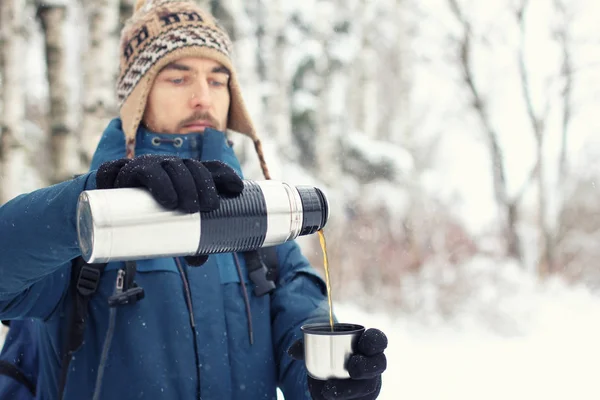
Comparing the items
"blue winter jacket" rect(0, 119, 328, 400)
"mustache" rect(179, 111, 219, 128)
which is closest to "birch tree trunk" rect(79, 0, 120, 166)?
"mustache" rect(179, 111, 219, 128)

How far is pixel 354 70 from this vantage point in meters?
15.7

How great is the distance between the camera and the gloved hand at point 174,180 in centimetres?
139

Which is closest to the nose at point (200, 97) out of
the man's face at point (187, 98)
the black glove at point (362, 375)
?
the man's face at point (187, 98)

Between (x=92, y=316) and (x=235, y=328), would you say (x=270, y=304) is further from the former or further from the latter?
(x=92, y=316)

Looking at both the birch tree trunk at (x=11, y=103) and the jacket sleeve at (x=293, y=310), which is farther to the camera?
the birch tree trunk at (x=11, y=103)

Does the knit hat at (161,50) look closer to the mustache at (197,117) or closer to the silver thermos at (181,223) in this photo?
the mustache at (197,117)

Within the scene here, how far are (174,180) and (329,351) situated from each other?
698 mm

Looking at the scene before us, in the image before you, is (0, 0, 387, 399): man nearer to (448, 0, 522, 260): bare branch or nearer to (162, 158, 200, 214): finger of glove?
(162, 158, 200, 214): finger of glove

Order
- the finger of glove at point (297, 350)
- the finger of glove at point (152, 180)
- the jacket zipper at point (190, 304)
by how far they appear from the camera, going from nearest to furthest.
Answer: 1. the finger of glove at point (152, 180)
2. the finger of glove at point (297, 350)
3. the jacket zipper at point (190, 304)

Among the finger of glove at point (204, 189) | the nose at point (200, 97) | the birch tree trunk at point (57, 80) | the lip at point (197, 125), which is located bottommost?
the finger of glove at point (204, 189)

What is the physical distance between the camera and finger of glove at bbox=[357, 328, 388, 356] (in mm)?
1705

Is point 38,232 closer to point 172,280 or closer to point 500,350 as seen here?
point 172,280

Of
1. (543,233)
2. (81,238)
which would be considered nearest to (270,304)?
(81,238)

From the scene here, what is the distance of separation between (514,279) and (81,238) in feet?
31.4
